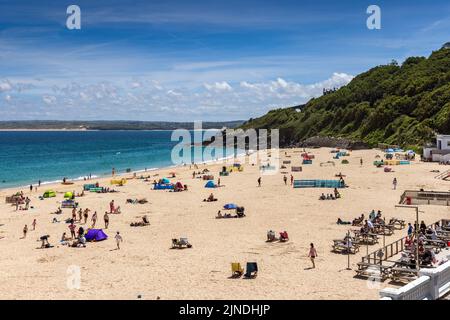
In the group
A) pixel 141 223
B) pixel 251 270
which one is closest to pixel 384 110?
pixel 141 223

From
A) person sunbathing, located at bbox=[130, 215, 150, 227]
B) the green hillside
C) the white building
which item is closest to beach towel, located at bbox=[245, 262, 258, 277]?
person sunbathing, located at bbox=[130, 215, 150, 227]

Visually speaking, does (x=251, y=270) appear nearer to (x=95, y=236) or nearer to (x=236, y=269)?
(x=236, y=269)

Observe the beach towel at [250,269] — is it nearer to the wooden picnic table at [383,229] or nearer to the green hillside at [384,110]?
the wooden picnic table at [383,229]

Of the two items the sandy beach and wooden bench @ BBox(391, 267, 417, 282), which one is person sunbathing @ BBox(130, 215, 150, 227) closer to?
the sandy beach

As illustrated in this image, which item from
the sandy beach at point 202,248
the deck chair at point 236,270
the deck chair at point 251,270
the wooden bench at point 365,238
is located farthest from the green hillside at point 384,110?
the deck chair at point 236,270

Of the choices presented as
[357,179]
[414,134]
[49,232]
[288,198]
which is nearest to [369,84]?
[414,134]

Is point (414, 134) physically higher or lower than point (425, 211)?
higher
